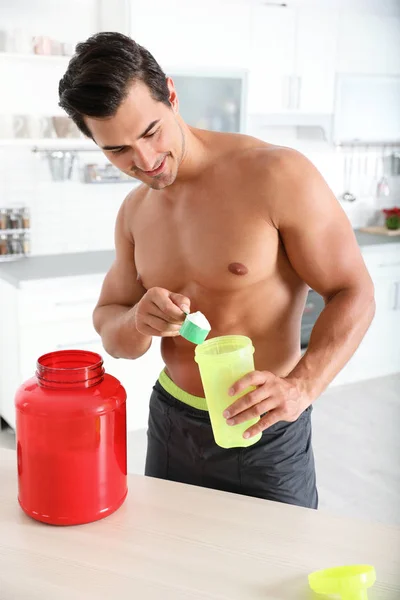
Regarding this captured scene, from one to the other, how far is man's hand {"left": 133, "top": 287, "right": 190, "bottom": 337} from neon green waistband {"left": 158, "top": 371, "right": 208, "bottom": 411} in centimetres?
30

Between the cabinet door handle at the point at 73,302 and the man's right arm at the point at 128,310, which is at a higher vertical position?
the man's right arm at the point at 128,310

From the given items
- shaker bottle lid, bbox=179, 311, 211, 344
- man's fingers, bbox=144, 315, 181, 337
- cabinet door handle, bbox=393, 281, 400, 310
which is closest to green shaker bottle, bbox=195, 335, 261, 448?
shaker bottle lid, bbox=179, 311, 211, 344

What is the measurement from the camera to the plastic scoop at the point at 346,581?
1.00 m

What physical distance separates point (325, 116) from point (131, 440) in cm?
215

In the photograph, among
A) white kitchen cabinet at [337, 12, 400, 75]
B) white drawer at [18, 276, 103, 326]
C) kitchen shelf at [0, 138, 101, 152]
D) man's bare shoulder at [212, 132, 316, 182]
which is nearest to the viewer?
man's bare shoulder at [212, 132, 316, 182]

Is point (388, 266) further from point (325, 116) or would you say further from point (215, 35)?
point (215, 35)

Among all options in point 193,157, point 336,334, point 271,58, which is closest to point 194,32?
point 271,58

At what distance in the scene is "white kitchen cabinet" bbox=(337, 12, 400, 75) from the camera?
410cm

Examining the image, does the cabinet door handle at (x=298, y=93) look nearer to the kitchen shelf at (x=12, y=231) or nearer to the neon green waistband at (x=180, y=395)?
the kitchen shelf at (x=12, y=231)

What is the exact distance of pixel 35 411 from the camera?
3.84ft

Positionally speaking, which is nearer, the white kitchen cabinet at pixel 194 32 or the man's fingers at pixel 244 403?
the man's fingers at pixel 244 403

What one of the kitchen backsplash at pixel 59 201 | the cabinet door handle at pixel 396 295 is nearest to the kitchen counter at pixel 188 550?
the kitchen backsplash at pixel 59 201

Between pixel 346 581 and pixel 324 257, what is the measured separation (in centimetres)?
68

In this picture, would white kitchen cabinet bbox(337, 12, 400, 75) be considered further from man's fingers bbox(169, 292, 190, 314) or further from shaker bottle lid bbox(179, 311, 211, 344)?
shaker bottle lid bbox(179, 311, 211, 344)
